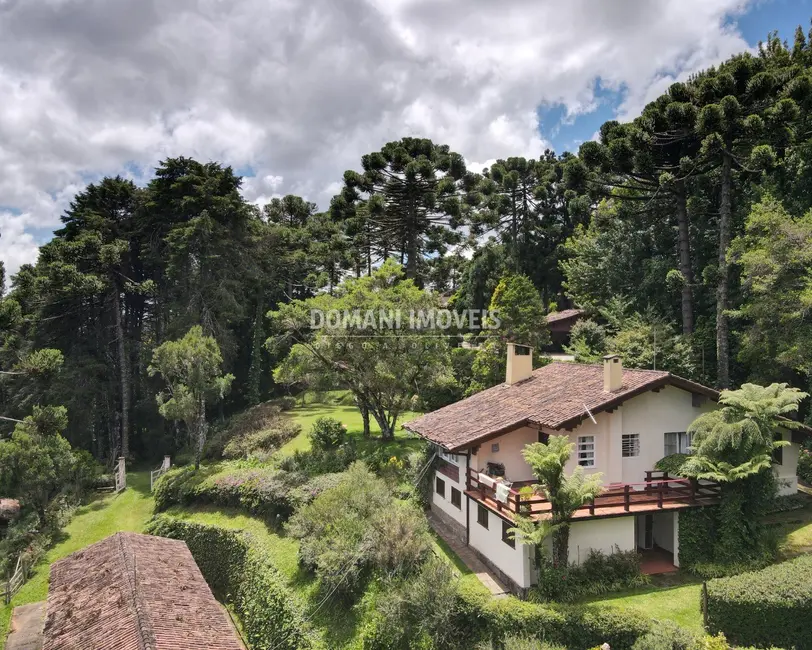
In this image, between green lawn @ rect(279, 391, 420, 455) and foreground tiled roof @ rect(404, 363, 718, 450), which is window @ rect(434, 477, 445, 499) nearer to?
foreground tiled roof @ rect(404, 363, 718, 450)

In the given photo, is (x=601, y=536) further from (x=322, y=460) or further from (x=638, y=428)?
(x=322, y=460)

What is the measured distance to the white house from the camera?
1453 centimetres

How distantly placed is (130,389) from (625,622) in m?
36.9

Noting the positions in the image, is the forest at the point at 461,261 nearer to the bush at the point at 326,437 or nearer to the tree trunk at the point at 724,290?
the tree trunk at the point at 724,290

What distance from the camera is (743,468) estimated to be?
45.9 ft

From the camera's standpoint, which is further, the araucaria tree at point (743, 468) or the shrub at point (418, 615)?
the araucaria tree at point (743, 468)

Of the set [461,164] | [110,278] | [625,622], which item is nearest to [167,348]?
[110,278]

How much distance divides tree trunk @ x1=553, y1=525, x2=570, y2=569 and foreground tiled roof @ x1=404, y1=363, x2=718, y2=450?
319 cm

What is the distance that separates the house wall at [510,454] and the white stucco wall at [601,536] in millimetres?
3096

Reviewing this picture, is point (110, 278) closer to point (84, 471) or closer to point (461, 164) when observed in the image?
point (84, 471)

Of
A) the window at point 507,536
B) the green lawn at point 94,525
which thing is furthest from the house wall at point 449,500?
the green lawn at point 94,525

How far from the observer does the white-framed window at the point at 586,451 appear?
1678 centimetres

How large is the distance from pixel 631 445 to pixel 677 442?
1.88 metres

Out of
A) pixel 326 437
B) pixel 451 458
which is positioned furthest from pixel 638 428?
pixel 326 437
